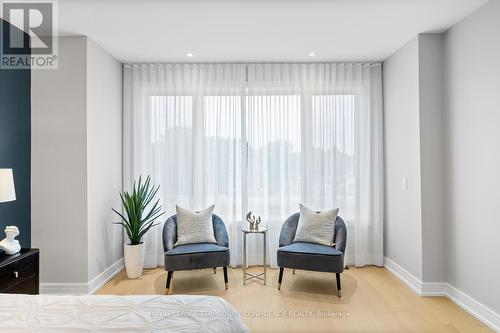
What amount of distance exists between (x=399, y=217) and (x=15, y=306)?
3957mm

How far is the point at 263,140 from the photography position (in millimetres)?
4594

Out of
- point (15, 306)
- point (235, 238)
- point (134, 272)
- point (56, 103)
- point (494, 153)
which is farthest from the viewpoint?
point (235, 238)

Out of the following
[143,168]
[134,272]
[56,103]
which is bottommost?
[134,272]

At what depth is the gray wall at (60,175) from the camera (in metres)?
3.54

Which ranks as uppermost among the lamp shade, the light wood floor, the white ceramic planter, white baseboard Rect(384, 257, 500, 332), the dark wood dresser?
the lamp shade

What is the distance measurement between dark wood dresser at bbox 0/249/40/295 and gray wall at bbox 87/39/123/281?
2.37 ft

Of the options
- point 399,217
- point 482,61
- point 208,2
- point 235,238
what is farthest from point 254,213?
point 482,61

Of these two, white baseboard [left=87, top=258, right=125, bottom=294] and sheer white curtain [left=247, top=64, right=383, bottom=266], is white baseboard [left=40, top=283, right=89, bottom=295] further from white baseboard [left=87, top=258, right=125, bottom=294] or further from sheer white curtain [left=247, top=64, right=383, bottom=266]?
sheer white curtain [left=247, top=64, right=383, bottom=266]

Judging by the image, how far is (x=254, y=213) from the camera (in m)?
4.59

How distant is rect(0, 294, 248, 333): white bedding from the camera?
1475mm

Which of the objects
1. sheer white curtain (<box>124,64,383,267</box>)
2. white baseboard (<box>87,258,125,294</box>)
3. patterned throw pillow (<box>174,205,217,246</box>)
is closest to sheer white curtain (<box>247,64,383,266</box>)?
sheer white curtain (<box>124,64,383,267</box>)

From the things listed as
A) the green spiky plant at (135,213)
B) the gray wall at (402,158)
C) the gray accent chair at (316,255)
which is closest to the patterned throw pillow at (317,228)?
the gray accent chair at (316,255)

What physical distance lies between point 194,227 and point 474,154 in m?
3.09

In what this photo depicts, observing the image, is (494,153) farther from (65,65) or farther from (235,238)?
(65,65)
